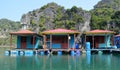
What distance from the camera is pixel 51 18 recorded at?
45.8 meters

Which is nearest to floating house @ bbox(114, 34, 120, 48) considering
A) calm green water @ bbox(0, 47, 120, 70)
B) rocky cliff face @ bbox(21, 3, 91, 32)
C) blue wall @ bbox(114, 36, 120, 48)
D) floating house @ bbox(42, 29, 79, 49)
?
blue wall @ bbox(114, 36, 120, 48)

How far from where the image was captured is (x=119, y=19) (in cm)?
4050

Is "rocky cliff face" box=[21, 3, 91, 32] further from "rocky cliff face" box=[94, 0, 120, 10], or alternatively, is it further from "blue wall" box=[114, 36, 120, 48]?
"rocky cliff face" box=[94, 0, 120, 10]

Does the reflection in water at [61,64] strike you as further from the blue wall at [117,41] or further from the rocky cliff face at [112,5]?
the rocky cliff face at [112,5]

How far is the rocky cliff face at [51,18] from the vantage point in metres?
42.3

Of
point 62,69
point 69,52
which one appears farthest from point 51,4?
point 62,69

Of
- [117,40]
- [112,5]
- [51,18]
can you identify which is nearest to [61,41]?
[117,40]

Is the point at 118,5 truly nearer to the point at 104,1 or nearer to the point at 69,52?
the point at 104,1

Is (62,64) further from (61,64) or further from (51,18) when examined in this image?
(51,18)

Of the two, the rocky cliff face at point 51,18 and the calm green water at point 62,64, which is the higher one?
the rocky cliff face at point 51,18

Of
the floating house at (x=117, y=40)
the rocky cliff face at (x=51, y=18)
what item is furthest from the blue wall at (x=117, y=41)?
the rocky cliff face at (x=51, y=18)

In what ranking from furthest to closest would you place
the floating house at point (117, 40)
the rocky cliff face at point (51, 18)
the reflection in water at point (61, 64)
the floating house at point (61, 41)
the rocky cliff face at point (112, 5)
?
the rocky cliff face at point (112, 5)
the rocky cliff face at point (51, 18)
the floating house at point (117, 40)
the floating house at point (61, 41)
the reflection in water at point (61, 64)

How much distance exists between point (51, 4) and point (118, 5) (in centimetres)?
2437

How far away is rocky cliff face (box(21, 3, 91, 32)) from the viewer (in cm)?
4234
